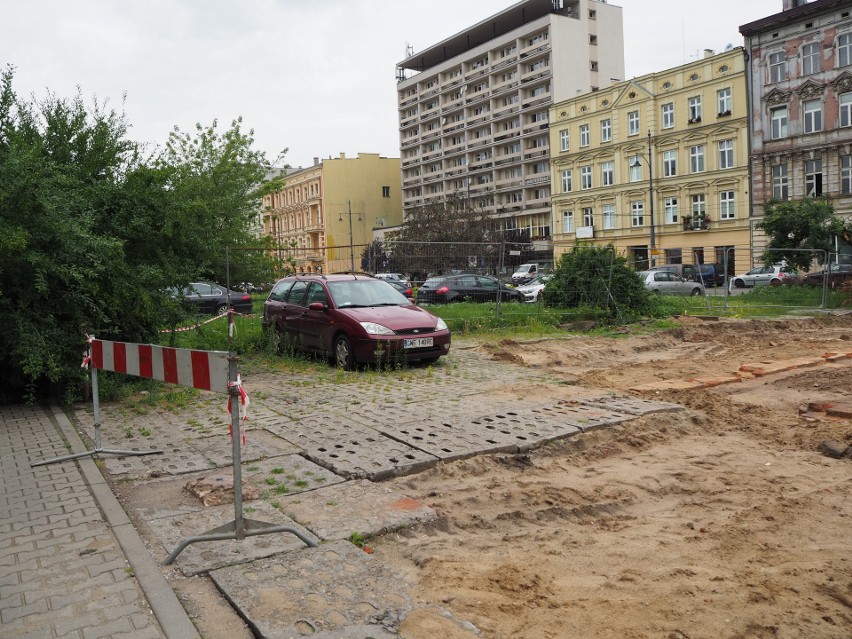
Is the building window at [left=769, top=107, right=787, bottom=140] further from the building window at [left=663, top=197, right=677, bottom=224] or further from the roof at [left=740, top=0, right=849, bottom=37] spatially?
the building window at [left=663, top=197, right=677, bottom=224]

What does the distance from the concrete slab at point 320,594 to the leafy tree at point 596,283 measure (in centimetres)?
1609

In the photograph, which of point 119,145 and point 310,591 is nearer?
point 310,591

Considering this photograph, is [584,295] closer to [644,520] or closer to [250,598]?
[644,520]

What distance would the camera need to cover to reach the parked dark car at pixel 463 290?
1903 cm

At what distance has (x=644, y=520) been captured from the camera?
5.11 metres

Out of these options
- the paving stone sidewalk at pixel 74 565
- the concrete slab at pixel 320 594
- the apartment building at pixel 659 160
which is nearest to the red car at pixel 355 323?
the paving stone sidewalk at pixel 74 565

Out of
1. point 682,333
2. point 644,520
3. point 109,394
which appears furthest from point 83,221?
point 682,333

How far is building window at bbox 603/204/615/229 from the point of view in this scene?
61031 millimetres

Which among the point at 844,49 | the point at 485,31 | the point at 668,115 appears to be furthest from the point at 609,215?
the point at 485,31

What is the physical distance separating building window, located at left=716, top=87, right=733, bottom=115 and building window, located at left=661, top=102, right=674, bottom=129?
13.4ft

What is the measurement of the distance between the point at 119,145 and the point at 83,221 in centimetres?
255

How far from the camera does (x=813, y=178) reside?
46688 millimetres

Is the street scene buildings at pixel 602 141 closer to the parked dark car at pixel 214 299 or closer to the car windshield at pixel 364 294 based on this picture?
the parked dark car at pixel 214 299

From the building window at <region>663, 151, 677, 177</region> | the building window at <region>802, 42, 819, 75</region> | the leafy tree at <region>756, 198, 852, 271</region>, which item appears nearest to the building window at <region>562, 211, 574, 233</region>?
the building window at <region>663, 151, 677, 177</region>
